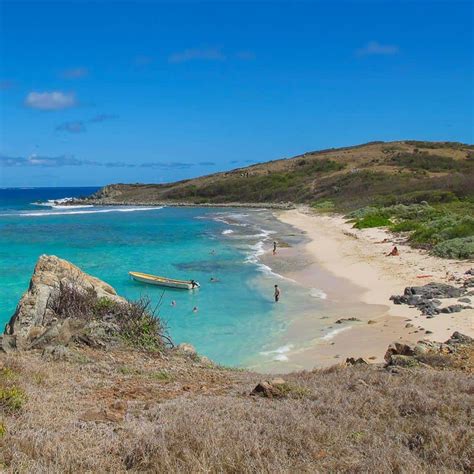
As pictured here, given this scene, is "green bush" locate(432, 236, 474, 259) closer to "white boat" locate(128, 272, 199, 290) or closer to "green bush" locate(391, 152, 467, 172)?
"white boat" locate(128, 272, 199, 290)

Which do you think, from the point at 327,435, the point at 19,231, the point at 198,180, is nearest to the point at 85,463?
the point at 327,435

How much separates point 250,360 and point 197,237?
108 ft

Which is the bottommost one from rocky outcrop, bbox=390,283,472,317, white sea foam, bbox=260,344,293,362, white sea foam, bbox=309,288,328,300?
white sea foam, bbox=260,344,293,362

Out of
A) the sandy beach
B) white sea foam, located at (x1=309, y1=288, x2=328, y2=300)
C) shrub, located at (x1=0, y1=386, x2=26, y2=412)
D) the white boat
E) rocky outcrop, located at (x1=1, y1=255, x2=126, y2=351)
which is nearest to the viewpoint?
shrub, located at (x1=0, y1=386, x2=26, y2=412)

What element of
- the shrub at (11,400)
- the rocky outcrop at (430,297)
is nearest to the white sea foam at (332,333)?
the rocky outcrop at (430,297)

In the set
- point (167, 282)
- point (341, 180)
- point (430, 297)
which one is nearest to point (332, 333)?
point (430, 297)

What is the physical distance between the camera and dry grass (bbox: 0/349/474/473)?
4438 mm

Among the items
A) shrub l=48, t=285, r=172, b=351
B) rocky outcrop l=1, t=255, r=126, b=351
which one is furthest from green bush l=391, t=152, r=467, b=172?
shrub l=48, t=285, r=172, b=351

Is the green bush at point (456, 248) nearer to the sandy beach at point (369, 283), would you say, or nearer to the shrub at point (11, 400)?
the sandy beach at point (369, 283)

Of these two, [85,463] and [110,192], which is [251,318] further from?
[110,192]

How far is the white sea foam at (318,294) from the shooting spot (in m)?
22.0

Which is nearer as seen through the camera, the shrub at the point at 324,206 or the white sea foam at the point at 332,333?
the white sea foam at the point at 332,333

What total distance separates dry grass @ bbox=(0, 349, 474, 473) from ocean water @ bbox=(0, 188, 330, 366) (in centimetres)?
708

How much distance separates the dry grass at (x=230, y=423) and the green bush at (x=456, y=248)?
20.7 metres
